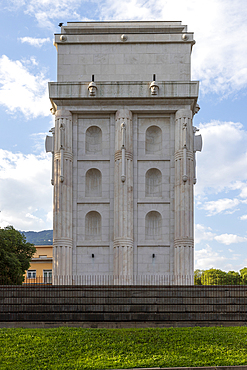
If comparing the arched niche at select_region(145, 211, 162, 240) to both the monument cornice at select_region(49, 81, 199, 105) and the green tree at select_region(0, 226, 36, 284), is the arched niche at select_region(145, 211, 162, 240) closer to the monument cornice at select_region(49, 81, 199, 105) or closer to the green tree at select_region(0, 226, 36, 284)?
the monument cornice at select_region(49, 81, 199, 105)

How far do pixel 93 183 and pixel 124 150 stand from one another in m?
3.22

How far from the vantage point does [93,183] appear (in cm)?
3172

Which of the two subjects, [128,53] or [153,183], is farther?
[128,53]

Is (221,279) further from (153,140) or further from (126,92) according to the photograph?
(126,92)

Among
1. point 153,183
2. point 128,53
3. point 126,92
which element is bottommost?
point 153,183

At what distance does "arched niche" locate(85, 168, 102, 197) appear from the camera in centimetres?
3142

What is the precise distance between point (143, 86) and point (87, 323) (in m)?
17.2

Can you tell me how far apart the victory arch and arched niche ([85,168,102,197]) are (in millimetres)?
69

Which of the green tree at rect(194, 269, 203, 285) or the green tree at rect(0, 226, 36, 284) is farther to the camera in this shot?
the green tree at rect(194, 269, 203, 285)

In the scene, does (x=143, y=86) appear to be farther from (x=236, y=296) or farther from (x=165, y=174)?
(x=236, y=296)

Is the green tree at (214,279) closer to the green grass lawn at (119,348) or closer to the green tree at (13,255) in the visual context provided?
the green grass lawn at (119,348)

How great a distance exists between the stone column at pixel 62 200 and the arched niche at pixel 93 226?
4.24 ft

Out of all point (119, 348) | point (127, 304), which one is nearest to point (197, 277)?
point (127, 304)

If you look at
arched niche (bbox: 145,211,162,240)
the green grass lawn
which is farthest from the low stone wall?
arched niche (bbox: 145,211,162,240)
